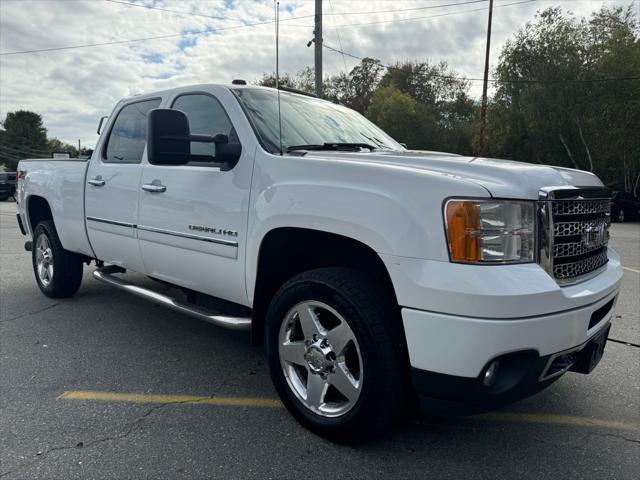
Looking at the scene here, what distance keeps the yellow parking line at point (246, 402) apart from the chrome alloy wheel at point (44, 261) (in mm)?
2620

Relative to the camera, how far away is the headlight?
212cm

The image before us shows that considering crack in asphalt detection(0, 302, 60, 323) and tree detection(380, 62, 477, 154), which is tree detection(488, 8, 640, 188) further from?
crack in asphalt detection(0, 302, 60, 323)

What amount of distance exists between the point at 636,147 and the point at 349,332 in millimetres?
25848

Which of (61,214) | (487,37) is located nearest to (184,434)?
(61,214)

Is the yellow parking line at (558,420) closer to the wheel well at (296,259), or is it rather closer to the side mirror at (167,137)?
the wheel well at (296,259)

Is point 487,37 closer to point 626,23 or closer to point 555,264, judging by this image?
point 626,23

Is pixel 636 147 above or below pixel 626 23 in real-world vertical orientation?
below

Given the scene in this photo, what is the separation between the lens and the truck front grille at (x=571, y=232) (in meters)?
2.26

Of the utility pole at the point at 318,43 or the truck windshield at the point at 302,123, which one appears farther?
the utility pole at the point at 318,43

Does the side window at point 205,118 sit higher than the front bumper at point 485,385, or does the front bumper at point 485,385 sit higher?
the side window at point 205,118

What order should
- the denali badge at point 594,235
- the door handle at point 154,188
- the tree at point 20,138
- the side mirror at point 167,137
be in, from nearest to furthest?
1. the denali badge at point 594,235
2. the side mirror at point 167,137
3. the door handle at point 154,188
4. the tree at point 20,138

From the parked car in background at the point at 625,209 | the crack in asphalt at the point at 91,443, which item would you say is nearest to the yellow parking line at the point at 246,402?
the crack in asphalt at the point at 91,443

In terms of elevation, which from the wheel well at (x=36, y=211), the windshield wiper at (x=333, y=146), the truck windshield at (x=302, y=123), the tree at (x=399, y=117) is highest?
the tree at (x=399, y=117)

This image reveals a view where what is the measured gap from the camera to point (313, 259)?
301 cm
